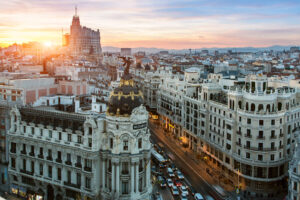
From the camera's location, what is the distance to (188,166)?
108 meters

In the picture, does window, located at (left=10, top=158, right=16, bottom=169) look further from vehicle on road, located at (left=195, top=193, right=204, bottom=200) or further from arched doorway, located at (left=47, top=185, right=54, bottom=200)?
vehicle on road, located at (left=195, top=193, right=204, bottom=200)

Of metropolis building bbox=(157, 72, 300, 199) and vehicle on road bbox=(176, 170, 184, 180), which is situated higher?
metropolis building bbox=(157, 72, 300, 199)

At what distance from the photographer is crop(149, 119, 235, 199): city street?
9106cm

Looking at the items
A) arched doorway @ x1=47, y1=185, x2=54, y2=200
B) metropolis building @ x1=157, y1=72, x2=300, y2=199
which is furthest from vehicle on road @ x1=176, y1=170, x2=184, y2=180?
arched doorway @ x1=47, y1=185, x2=54, y2=200

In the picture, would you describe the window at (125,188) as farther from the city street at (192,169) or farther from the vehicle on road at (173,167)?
the vehicle on road at (173,167)

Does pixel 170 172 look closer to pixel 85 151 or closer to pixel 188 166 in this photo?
pixel 188 166

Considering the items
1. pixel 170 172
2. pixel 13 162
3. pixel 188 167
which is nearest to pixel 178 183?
pixel 170 172

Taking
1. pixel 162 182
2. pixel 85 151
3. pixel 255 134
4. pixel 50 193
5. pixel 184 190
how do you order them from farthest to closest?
pixel 162 182 < pixel 255 134 < pixel 184 190 < pixel 50 193 < pixel 85 151

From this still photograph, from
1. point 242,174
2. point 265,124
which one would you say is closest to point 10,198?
point 242,174

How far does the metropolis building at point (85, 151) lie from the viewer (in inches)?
2840

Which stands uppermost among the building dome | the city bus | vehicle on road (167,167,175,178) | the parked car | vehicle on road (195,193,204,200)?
the building dome

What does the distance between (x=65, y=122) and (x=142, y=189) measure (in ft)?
77.3

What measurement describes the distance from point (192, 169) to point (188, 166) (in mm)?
2614

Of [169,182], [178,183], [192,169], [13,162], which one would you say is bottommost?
[192,169]
